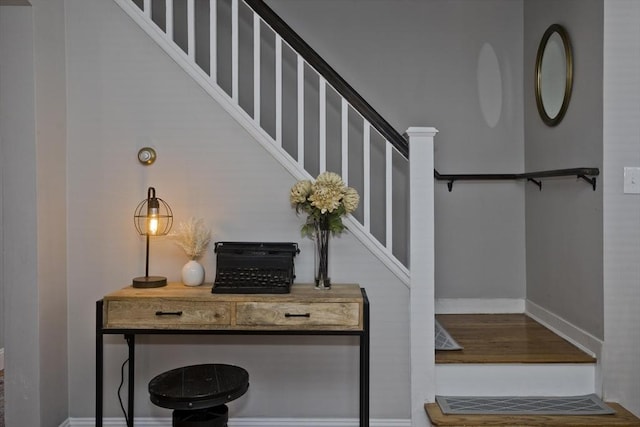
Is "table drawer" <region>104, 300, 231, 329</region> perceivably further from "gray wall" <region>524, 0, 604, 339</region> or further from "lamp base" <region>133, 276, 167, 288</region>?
"gray wall" <region>524, 0, 604, 339</region>

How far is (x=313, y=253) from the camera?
2.82 meters

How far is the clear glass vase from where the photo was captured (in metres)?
2.66

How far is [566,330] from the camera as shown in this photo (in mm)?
3174

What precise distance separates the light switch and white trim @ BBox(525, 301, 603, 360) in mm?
788

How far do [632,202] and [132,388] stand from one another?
2.70 meters

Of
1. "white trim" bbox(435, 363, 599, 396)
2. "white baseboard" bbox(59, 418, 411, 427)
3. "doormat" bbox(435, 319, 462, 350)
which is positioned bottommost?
"white baseboard" bbox(59, 418, 411, 427)

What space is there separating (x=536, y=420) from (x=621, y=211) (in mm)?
1130

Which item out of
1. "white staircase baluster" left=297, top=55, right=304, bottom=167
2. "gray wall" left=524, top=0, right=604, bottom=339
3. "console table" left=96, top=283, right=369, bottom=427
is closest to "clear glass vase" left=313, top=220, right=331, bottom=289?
"console table" left=96, top=283, right=369, bottom=427

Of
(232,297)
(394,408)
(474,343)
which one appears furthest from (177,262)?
(474,343)

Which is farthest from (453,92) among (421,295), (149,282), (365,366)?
(149,282)

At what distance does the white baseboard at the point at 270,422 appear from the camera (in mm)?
2787

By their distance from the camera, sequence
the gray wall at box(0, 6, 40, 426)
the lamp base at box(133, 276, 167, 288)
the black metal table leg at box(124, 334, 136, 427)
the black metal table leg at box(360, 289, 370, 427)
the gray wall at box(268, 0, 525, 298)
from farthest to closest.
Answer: the gray wall at box(268, 0, 525, 298) < the black metal table leg at box(124, 334, 136, 427) < the lamp base at box(133, 276, 167, 288) < the gray wall at box(0, 6, 40, 426) < the black metal table leg at box(360, 289, 370, 427)

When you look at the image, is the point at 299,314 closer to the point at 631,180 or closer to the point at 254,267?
the point at 254,267

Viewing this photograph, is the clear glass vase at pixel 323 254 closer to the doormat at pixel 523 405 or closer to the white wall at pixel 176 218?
the white wall at pixel 176 218
